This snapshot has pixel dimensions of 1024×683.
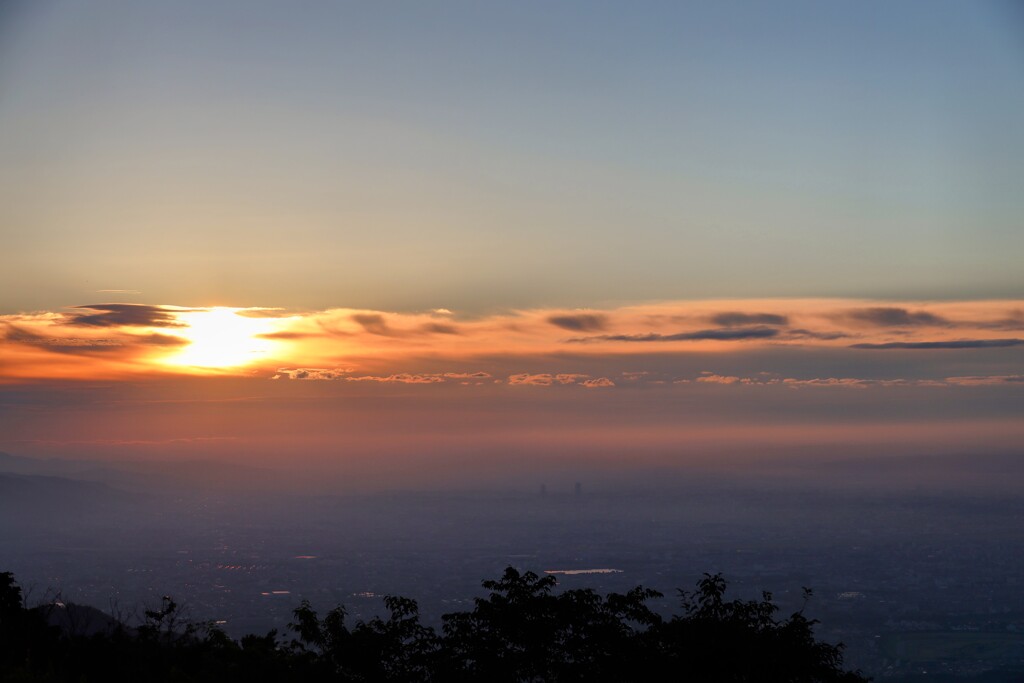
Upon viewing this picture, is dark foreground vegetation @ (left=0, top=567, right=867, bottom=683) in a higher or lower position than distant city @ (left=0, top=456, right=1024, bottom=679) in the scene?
higher

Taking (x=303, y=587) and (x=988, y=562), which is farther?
(x=988, y=562)

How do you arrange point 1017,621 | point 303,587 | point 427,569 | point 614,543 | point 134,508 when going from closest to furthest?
point 1017,621
point 303,587
point 427,569
point 614,543
point 134,508

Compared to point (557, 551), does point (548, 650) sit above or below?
above

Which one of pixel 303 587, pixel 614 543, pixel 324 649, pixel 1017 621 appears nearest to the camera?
pixel 324 649

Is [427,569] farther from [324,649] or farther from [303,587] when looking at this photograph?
[324,649]

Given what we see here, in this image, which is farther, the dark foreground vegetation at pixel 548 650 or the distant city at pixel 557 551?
the distant city at pixel 557 551

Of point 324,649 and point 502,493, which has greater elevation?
point 324,649

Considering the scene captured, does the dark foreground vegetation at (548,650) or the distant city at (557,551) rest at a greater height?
the dark foreground vegetation at (548,650)

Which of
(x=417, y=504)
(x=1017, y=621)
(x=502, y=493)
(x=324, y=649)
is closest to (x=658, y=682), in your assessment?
(x=324, y=649)

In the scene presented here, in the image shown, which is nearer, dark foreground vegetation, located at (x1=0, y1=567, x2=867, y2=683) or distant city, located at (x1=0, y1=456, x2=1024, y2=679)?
dark foreground vegetation, located at (x1=0, y1=567, x2=867, y2=683)

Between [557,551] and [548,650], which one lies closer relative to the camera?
[548,650]
